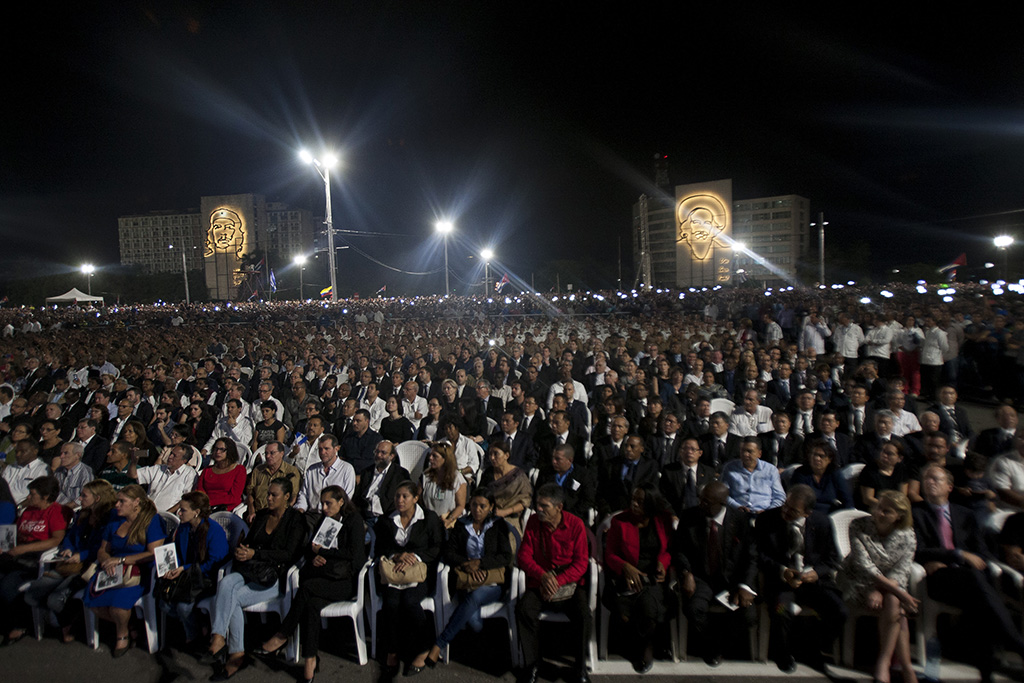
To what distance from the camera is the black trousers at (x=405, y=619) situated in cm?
371

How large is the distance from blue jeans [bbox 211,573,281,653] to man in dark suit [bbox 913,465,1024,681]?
3998 mm

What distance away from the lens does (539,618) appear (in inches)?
140

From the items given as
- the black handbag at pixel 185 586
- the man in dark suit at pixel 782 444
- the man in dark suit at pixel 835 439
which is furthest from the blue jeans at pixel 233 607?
the man in dark suit at pixel 835 439

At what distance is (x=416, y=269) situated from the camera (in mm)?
95000

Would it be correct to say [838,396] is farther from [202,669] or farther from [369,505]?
[202,669]

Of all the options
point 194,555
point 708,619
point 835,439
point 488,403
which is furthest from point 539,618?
point 488,403

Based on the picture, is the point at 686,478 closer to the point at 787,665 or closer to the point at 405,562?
the point at 787,665

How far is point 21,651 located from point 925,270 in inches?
2909

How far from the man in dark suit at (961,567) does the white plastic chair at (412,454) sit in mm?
3839

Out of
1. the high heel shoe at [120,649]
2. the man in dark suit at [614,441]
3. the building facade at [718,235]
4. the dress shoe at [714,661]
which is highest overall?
the building facade at [718,235]

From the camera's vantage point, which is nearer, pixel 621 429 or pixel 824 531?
pixel 824 531

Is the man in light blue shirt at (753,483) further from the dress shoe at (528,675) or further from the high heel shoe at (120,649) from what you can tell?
the high heel shoe at (120,649)

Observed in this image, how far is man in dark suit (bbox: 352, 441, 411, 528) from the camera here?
4797mm

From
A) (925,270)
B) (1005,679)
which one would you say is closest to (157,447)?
(1005,679)
